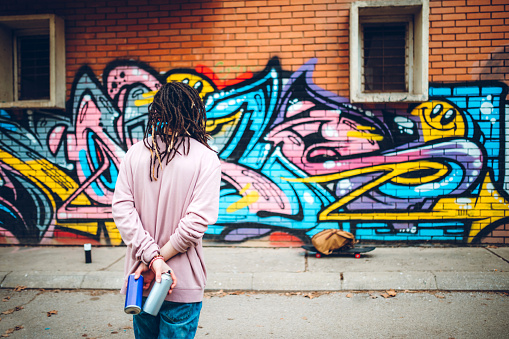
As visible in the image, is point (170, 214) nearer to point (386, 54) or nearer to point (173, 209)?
point (173, 209)

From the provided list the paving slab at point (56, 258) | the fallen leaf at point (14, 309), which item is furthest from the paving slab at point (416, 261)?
the fallen leaf at point (14, 309)

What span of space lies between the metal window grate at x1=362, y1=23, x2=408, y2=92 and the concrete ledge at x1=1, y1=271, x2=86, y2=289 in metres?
4.98

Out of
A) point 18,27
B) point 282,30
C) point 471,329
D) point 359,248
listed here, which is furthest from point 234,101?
point 471,329

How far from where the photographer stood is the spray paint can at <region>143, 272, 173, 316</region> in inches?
75.5

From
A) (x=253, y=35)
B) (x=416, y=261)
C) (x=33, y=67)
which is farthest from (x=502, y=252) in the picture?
(x=33, y=67)

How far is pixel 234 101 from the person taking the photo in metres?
6.64

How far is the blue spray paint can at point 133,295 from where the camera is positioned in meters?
1.91

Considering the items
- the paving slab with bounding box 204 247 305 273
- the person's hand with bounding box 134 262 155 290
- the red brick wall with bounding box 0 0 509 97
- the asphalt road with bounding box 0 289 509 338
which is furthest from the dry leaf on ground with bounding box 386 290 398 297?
the person's hand with bounding box 134 262 155 290

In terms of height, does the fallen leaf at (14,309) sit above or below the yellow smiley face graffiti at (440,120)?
below

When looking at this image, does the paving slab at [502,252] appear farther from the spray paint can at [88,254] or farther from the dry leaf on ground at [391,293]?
the spray paint can at [88,254]

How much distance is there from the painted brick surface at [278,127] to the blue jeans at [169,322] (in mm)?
4529

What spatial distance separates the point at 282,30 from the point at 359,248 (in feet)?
11.4

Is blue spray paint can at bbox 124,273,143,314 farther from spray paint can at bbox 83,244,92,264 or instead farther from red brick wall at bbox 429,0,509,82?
red brick wall at bbox 429,0,509,82

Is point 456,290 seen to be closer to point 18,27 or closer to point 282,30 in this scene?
point 282,30
